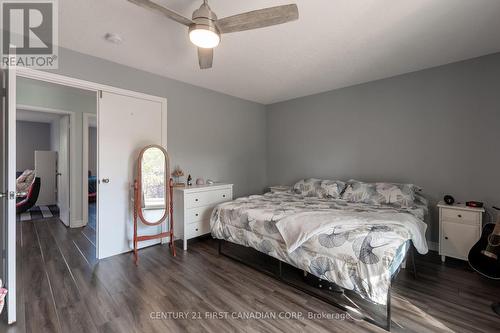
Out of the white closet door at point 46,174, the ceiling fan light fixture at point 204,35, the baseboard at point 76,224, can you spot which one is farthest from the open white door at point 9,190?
the white closet door at point 46,174

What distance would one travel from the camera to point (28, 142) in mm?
6754

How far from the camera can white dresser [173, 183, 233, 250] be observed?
3191 millimetres

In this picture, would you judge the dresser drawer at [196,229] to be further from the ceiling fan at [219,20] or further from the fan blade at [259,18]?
the fan blade at [259,18]

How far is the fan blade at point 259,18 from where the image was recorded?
1.50 m

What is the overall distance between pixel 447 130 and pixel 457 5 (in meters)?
1.67

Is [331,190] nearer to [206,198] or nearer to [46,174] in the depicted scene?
[206,198]

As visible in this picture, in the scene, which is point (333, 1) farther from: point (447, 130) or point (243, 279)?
point (243, 279)

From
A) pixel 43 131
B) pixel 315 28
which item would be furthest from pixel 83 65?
pixel 43 131

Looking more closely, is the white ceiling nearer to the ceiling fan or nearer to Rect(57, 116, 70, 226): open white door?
the ceiling fan

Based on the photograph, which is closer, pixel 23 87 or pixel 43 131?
pixel 23 87

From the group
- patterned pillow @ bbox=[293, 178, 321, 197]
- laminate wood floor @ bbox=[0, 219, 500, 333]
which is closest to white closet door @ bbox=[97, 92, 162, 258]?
laminate wood floor @ bbox=[0, 219, 500, 333]

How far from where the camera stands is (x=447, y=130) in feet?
9.82

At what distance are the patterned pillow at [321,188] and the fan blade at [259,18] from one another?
8.23 ft

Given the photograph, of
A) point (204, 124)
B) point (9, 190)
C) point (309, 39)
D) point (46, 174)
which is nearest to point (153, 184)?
point (204, 124)
